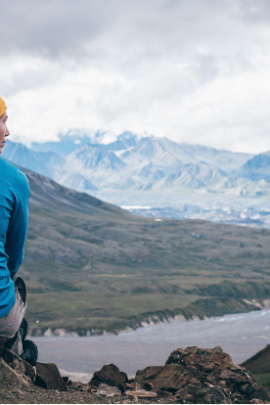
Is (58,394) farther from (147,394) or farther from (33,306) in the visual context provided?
(33,306)

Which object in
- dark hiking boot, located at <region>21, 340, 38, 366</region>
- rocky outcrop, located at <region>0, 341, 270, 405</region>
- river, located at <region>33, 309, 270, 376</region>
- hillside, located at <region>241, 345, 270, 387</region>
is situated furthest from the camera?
river, located at <region>33, 309, 270, 376</region>

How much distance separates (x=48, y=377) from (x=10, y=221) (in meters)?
4.01

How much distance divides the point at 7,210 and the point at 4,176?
0.52m

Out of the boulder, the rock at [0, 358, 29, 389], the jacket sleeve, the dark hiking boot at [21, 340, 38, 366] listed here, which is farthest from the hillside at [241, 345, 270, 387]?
the jacket sleeve

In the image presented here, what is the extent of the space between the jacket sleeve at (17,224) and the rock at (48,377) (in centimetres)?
282

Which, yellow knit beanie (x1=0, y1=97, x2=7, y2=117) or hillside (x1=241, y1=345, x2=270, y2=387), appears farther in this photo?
hillside (x1=241, y1=345, x2=270, y2=387)

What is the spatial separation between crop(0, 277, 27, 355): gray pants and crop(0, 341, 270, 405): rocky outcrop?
320 millimetres

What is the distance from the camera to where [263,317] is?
7859 inches

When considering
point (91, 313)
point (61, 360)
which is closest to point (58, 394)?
point (61, 360)

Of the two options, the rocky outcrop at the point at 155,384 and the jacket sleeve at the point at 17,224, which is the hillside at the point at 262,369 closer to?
the rocky outcrop at the point at 155,384

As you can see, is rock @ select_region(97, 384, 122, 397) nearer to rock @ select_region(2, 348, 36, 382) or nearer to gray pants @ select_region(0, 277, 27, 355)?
rock @ select_region(2, 348, 36, 382)

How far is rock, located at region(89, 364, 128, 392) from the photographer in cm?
1254

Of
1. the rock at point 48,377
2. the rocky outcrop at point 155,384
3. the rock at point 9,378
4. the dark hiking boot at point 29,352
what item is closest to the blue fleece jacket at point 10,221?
the rock at point 9,378

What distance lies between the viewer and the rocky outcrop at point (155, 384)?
959 centimetres
